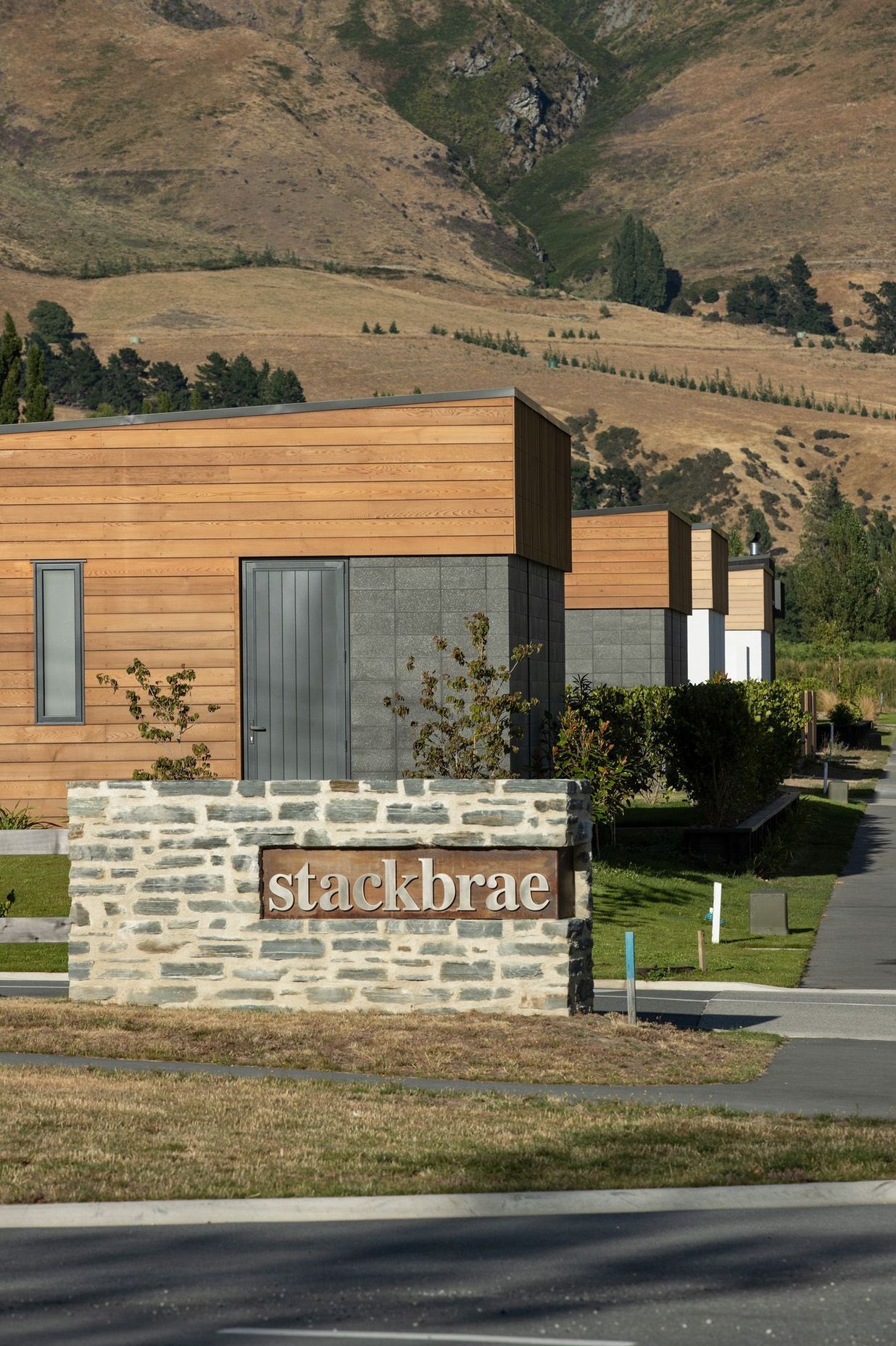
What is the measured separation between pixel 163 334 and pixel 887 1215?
486 ft

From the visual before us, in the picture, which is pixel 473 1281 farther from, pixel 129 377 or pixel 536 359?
pixel 536 359

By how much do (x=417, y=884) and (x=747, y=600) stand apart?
41.5 m

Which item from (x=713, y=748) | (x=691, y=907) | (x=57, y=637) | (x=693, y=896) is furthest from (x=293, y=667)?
(x=713, y=748)

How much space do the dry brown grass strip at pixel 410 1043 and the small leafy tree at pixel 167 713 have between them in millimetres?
6994

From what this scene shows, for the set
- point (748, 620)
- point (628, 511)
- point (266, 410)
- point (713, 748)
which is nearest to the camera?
point (266, 410)

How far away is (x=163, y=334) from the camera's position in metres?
152

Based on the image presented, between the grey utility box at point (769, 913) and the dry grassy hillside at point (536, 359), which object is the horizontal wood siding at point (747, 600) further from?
the dry grassy hillside at point (536, 359)

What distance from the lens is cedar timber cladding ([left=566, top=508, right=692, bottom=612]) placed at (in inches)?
1401

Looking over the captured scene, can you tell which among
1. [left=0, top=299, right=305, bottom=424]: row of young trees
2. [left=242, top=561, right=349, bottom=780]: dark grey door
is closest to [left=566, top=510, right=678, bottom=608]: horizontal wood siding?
[left=242, top=561, right=349, bottom=780]: dark grey door

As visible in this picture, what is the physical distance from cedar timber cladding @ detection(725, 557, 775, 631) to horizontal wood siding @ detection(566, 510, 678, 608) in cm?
1807

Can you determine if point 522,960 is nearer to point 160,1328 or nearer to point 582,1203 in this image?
point 582,1203

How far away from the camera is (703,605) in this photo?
44.0m

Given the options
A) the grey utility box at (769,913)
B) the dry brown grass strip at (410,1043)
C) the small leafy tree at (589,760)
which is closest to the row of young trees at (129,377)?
the small leafy tree at (589,760)

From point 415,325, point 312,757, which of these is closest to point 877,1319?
point 312,757
